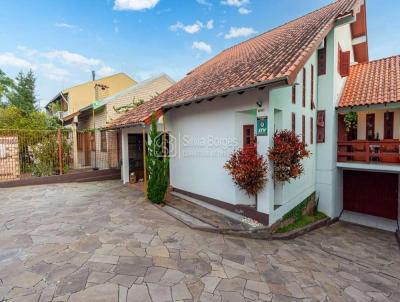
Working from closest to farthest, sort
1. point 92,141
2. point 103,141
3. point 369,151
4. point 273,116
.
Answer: point 273,116 < point 369,151 < point 103,141 < point 92,141

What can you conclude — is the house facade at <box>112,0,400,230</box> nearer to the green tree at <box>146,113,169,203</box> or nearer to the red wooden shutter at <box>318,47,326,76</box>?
the red wooden shutter at <box>318,47,326,76</box>

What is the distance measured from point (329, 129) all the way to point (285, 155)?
5.33 meters

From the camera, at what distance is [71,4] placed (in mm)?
11641

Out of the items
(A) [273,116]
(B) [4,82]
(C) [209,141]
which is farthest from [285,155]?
(B) [4,82]

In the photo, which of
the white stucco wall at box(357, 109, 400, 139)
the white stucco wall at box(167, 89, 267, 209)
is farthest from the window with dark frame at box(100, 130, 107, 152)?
the white stucco wall at box(357, 109, 400, 139)

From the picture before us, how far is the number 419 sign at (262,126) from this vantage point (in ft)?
19.6

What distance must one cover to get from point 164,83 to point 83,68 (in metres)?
12.9

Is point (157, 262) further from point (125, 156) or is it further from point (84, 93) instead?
point (84, 93)

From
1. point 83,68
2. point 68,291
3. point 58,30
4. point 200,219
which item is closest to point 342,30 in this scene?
point 200,219

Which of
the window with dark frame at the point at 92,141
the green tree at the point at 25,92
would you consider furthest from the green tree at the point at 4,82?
the window with dark frame at the point at 92,141

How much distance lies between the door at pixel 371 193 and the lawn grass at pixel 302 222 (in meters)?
3.92

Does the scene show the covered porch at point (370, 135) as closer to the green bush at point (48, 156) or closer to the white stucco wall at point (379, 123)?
the white stucco wall at point (379, 123)

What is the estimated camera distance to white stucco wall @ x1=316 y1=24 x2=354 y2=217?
9680mm

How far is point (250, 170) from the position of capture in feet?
19.4
